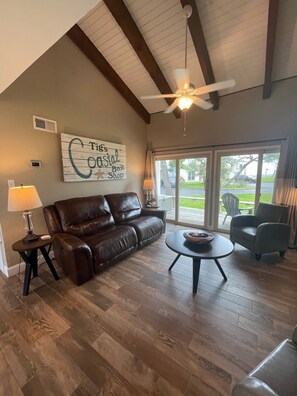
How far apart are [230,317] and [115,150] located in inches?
137

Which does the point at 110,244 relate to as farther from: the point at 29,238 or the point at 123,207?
the point at 123,207

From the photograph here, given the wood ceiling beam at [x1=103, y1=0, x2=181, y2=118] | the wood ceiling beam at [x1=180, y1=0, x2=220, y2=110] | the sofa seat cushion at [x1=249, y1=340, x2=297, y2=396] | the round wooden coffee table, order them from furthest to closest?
the wood ceiling beam at [x1=103, y1=0, x2=181, y2=118]
the wood ceiling beam at [x1=180, y1=0, x2=220, y2=110]
the round wooden coffee table
the sofa seat cushion at [x1=249, y1=340, x2=297, y2=396]

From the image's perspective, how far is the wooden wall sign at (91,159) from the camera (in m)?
2.96

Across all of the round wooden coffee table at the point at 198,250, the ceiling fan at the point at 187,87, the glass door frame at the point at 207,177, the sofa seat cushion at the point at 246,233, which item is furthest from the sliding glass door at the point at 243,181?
the ceiling fan at the point at 187,87

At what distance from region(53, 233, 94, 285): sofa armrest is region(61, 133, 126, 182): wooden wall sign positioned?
1.23 metres

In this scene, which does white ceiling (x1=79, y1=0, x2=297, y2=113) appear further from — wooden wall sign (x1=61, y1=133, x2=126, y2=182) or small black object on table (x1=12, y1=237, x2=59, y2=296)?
small black object on table (x1=12, y1=237, x2=59, y2=296)

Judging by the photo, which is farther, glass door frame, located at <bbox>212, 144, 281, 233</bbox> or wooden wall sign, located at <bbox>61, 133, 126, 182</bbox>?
glass door frame, located at <bbox>212, 144, 281, 233</bbox>

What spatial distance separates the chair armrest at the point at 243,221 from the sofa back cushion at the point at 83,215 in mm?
2236

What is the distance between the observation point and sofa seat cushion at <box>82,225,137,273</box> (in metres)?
2.29

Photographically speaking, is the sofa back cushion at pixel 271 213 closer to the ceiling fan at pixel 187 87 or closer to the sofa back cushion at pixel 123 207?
the ceiling fan at pixel 187 87

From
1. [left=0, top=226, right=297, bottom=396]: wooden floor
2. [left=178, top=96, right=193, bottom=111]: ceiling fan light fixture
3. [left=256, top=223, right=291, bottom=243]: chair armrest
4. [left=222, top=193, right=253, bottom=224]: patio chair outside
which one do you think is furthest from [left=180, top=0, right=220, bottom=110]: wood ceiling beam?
[left=0, top=226, right=297, bottom=396]: wooden floor

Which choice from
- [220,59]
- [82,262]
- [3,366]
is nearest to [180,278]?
[82,262]

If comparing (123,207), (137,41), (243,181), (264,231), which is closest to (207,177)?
(243,181)

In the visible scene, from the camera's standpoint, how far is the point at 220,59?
2945 mm
